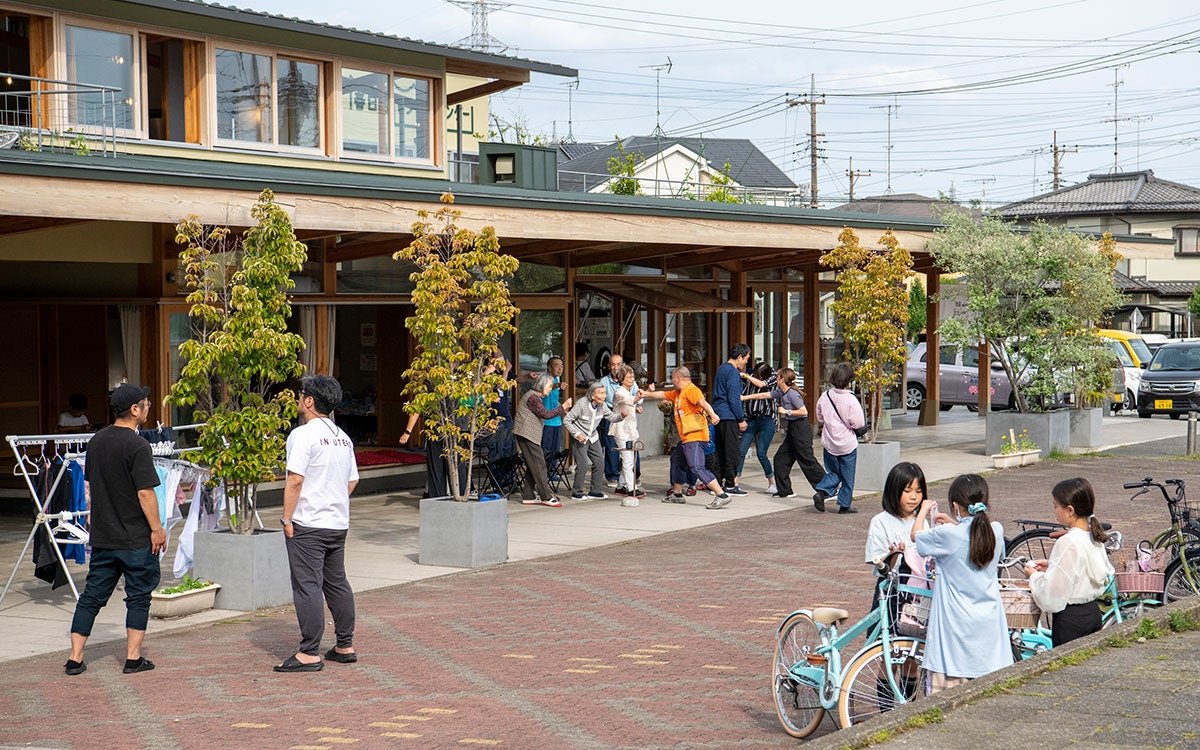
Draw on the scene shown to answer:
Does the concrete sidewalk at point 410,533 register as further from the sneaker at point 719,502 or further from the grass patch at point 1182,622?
the grass patch at point 1182,622

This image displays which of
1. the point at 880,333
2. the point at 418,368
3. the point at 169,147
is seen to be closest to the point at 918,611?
the point at 418,368

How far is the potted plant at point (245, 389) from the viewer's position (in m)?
10.4

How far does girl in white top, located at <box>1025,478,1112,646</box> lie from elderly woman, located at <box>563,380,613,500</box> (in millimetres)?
9098

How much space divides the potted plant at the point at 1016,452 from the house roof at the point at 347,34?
9.74 metres

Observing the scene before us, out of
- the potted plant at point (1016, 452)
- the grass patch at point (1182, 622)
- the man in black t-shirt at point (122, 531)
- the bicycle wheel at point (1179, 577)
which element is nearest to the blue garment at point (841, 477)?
the potted plant at point (1016, 452)

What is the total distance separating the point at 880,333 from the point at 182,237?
9415mm

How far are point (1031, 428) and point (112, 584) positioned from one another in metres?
16.2

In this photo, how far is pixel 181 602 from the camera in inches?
406

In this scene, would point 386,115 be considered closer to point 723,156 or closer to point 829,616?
point 829,616

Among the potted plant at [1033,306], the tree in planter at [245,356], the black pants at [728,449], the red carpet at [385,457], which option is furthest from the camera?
the potted plant at [1033,306]

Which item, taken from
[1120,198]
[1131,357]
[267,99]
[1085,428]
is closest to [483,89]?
[267,99]

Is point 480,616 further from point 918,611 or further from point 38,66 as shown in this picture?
point 38,66

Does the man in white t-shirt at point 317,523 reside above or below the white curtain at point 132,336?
below

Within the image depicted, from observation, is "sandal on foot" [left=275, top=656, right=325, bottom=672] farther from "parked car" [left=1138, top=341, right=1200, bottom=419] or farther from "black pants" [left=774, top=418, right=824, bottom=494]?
"parked car" [left=1138, top=341, right=1200, bottom=419]
